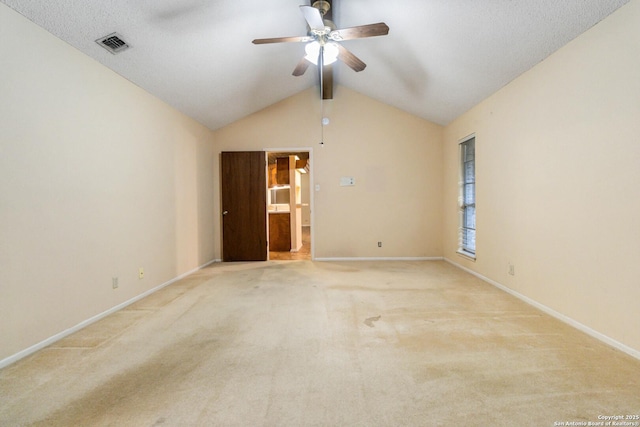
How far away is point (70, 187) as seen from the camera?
2365 millimetres

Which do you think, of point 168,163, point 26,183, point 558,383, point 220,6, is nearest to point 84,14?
point 220,6

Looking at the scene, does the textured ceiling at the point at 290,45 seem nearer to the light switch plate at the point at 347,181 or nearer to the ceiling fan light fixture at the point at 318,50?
the ceiling fan light fixture at the point at 318,50

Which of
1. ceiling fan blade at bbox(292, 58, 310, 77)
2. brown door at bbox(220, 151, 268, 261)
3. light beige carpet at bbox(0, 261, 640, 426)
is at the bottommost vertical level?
light beige carpet at bbox(0, 261, 640, 426)

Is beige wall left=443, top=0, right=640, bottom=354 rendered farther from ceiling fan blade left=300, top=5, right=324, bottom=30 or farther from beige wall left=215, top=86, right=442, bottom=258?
ceiling fan blade left=300, top=5, right=324, bottom=30

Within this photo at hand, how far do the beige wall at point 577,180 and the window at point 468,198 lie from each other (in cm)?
72

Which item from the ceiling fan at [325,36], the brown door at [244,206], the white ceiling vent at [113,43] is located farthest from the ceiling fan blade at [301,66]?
the brown door at [244,206]

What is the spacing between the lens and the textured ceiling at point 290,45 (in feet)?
7.42

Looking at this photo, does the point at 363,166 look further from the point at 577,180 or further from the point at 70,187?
the point at 70,187

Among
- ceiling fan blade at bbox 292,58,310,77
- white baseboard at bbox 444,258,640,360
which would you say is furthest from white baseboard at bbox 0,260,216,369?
white baseboard at bbox 444,258,640,360

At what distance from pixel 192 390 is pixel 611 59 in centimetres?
351

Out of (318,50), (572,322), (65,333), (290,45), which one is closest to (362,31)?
(318,50)

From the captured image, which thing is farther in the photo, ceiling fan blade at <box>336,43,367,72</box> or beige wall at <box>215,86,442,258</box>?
beige wall at <box>215,86,442,258</box>

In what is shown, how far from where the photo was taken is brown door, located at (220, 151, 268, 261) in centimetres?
528

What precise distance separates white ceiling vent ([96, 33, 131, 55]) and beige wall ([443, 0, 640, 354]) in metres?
3.88
